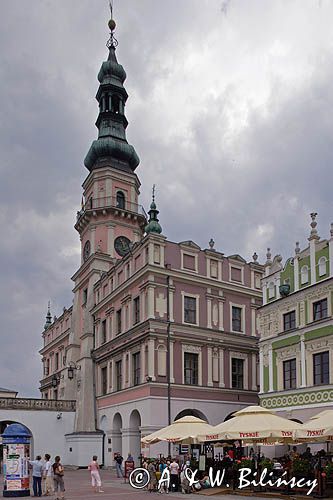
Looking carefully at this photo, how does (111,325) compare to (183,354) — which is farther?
(111,325)

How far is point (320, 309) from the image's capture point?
96.3ft

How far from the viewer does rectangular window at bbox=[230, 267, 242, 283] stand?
4297 cm

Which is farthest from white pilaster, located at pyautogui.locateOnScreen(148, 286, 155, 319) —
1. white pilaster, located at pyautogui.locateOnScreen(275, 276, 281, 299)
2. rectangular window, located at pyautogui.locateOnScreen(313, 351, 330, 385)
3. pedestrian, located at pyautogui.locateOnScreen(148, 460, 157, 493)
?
pedestrian, located at pyautogui.locateOnScreen(148, 460, 157, 493)

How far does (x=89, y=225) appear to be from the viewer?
50.2 m

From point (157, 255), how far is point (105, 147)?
53.3 feet

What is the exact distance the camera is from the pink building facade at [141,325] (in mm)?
37750

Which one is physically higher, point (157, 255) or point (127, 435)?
point (157, 255)

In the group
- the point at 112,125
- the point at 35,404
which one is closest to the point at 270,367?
the point at 35,404

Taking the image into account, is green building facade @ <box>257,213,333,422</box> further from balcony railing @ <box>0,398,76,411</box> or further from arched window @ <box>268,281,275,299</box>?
balcony railing @ <box>0,398,76,411</box>

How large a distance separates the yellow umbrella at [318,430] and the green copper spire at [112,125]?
34.6m

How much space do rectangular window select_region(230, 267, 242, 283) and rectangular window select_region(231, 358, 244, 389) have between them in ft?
17.8

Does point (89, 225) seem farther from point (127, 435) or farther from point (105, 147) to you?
point (127, 435)

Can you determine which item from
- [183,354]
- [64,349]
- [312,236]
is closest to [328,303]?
[312,236]

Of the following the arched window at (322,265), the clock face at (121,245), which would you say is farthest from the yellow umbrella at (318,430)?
the clock face at (121,245)
